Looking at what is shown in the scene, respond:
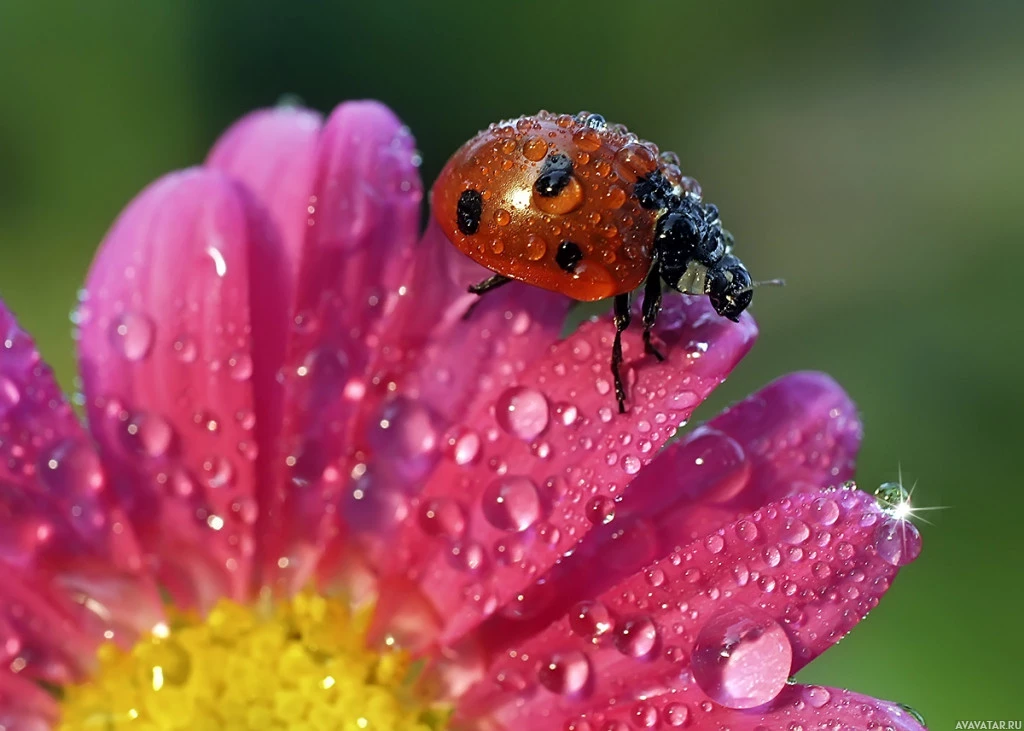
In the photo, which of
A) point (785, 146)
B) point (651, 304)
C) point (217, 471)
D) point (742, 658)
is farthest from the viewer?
point (785, 146)

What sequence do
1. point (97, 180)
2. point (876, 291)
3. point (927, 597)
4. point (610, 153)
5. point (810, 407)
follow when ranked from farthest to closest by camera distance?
1. point (876, 291)
2. point (97, 180)
3. point (927, 597)
4. point (810, 407)
5. point (610, 153)

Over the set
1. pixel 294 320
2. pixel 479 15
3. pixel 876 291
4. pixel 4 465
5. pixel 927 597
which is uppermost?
pixel 479 15

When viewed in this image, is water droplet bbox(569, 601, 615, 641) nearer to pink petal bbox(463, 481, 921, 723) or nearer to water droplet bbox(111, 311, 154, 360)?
pink petal bbox(463, 481, 921, 723)

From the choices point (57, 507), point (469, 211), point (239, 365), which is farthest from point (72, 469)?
point (469, 211)

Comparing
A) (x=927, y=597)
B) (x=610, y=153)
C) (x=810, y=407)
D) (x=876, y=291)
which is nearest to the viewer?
(x=610, y=153)

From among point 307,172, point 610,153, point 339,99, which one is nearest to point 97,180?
point 339,99

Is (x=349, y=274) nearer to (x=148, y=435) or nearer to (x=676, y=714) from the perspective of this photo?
(x=148, y=435)

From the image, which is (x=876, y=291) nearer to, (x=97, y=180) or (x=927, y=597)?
(x=927, y=597)

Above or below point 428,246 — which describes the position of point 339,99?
above
